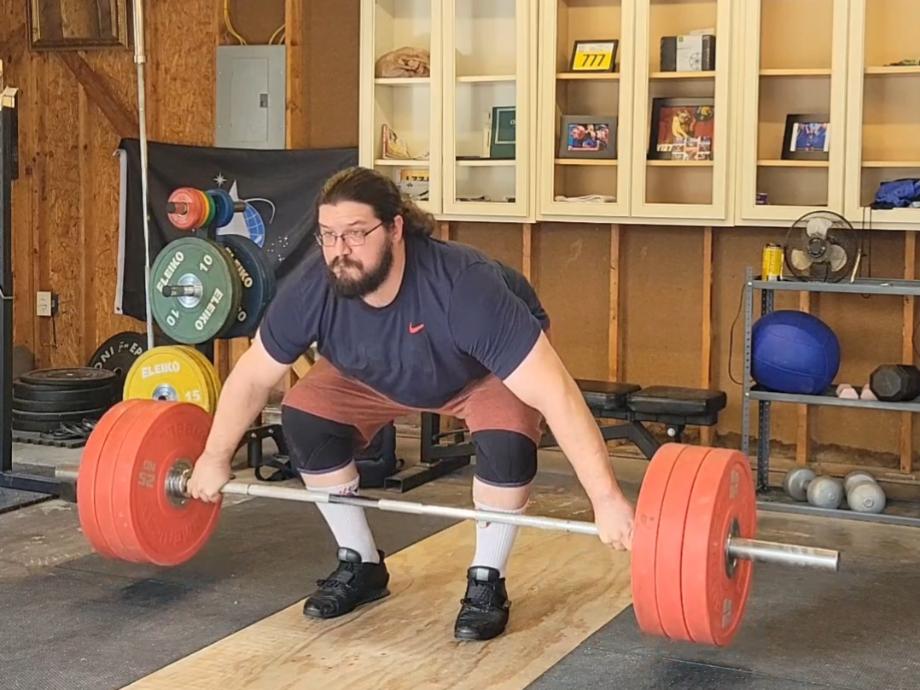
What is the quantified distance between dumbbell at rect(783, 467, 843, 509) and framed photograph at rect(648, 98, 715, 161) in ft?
4.23

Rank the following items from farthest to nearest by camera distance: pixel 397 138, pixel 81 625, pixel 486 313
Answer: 1. pixel 397 138
2. pixel 81 625
3. pixel 486 313

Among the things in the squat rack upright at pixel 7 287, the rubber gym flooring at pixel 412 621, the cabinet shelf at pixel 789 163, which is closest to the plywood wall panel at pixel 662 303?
the cabinet shelf at pixel 789 163

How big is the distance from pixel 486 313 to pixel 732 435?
267cm

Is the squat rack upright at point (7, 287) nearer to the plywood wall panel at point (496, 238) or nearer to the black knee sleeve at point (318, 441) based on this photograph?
the black knee sleeve at point (318, 441)

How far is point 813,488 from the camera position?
14.8 ft

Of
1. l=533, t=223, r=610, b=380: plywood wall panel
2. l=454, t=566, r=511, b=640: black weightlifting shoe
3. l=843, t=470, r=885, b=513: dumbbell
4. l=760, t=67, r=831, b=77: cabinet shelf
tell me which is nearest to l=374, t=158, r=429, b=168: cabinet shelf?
l=533, t=223, r=610, b=380: plywood wall panel

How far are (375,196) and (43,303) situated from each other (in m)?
4.23

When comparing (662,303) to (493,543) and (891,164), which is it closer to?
(891,164)

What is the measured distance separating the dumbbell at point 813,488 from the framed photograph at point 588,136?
4.81 ft

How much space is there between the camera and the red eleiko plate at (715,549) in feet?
8.33

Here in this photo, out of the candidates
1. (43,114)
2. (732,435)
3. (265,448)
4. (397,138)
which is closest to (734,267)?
(732,435)

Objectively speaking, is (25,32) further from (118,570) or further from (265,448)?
(118,570)

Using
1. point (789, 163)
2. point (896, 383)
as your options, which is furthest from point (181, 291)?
point (896, 383)

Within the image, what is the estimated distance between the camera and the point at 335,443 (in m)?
3.25
